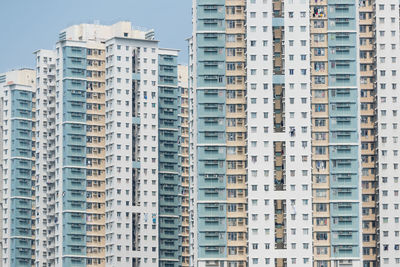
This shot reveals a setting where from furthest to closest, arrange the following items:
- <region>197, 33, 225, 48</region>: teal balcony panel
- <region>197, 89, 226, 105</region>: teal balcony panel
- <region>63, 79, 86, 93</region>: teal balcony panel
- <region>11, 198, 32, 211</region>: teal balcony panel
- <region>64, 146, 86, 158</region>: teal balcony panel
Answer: <region>11, 198, 32, 211</region>: teal balcony panel < <region>63, 79, 86, 93</region>: teal balcony panel < <region>64, 146, 86, 158</region>: teal balcony panel < <region>197, 33, 225, 48</region>: teal balcony panel < <region>197, 89, 226, 105</region>: teal balcony panel

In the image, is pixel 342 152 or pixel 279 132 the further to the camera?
pixel 342 152

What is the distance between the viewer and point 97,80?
173250 mm

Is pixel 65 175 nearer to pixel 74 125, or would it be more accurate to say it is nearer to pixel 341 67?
pixel 74 125

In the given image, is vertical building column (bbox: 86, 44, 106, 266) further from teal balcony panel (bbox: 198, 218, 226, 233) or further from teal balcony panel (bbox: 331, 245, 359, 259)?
teal balcony panel (bbox: 331, 245, 359, 259)

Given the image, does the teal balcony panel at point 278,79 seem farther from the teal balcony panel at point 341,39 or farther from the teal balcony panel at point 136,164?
the teal balcony panel at point 136,164

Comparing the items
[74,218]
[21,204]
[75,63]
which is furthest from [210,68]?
[21,204]

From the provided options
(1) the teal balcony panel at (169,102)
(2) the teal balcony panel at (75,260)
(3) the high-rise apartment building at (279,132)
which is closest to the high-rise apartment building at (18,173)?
(2) the teal balcony panel at (75,260)

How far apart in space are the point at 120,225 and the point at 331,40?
43711 mm

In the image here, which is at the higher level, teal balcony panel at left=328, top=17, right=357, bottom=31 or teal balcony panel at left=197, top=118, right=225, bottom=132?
teal balcony panel at left=328, top=17, right=357, bottom=31

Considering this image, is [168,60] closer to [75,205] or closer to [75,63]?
[75,63]

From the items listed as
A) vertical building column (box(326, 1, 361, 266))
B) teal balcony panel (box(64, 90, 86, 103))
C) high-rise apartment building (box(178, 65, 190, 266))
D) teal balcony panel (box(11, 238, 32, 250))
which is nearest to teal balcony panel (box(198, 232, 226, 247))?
vertical building column (box(326, 1, 361, 266))

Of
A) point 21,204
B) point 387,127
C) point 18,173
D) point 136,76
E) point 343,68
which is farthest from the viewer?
point 18,173

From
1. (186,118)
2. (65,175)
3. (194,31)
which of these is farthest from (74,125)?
(194,31)

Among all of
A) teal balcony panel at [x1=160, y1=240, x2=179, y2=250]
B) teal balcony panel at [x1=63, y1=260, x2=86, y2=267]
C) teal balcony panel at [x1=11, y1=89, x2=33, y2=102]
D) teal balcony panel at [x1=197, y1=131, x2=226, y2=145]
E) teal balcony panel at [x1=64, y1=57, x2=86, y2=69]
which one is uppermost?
teal balcony panel at [x1=64, y1=57, x2=86, y2=69]
